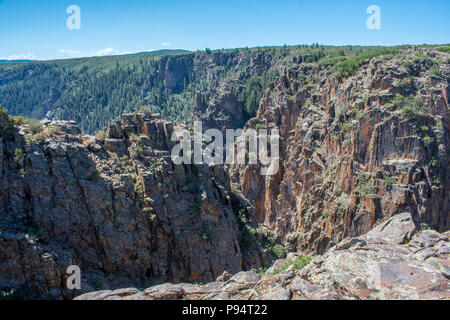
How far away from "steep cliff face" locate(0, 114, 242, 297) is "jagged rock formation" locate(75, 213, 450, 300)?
181 inches

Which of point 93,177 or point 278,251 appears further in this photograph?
point 278,251

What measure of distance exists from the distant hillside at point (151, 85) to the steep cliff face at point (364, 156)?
123 feet

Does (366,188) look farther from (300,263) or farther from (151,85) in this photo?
(151,85)

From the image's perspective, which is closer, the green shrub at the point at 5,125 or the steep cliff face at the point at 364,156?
the green shrub at the point at 5,125

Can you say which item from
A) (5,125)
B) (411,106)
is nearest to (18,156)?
(5,125)

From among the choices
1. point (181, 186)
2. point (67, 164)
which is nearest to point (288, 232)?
point (181, 186)

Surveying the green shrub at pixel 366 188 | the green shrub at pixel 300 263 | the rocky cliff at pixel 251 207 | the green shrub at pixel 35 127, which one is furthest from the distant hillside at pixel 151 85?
the green shrub at pixel 300 263

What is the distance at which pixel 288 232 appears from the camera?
39.9 metres

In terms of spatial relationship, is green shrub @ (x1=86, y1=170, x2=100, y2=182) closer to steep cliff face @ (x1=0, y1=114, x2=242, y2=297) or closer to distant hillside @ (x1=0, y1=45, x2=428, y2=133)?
steep cliff face @ (x1=0, y1=114, x2=242, y2=297)

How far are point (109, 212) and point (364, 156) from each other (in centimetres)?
2422

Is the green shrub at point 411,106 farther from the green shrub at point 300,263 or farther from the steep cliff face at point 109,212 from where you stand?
the green shrub at point 300,263

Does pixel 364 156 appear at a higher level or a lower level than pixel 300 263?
higher

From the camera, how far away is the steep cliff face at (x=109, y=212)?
12.9m

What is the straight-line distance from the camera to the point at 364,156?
99.2 feet
